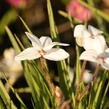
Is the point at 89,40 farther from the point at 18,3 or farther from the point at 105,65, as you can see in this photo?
the point at 18,3

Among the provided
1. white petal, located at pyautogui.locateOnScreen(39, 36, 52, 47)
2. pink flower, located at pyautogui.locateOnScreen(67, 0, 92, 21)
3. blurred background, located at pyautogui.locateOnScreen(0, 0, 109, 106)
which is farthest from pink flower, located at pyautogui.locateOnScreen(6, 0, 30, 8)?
white petal, located at pyautogui.locateOnScreen(39, 36, 52, 47)

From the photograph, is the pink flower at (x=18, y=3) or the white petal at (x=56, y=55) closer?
the white petal at (x=56, y=55)

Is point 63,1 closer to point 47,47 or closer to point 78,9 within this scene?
point 78,9

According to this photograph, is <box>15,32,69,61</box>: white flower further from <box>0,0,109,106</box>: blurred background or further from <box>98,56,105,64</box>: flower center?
<box>0,0,109,106</box>: blurred background

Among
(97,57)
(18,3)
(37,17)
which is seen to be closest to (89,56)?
(97,57)

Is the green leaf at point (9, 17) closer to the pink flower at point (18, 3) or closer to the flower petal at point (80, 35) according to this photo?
the pink flower at point (18, 3)

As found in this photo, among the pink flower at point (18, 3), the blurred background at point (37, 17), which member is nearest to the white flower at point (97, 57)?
the blurred background at point (37, 17)

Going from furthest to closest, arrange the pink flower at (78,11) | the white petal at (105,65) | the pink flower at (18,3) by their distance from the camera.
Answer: the pink flower at (18,3), the pink flower at (78,11), the white petal at (105,65)

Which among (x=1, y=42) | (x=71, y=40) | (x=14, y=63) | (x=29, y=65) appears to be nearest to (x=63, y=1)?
(x=71, y=40)
